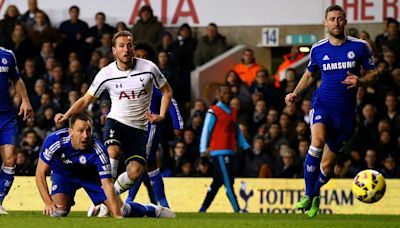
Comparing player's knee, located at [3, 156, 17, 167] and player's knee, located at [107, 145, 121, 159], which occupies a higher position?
player's knee, located at [107, 145, 121, 159]

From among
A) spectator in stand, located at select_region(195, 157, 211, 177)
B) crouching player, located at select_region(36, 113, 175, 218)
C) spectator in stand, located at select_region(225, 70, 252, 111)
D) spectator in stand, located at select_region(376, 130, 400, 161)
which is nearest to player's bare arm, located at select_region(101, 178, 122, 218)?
crouching player, located at select_region(36, 113, 175, 218)

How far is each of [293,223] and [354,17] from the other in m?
11.4

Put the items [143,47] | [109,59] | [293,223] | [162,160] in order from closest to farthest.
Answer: [293,223], [143,47], [162,160], [109,59]

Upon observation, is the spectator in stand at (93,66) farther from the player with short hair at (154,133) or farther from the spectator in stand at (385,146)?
the player with short hair at (154,133)

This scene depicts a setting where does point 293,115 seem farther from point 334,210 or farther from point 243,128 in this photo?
point 334,210

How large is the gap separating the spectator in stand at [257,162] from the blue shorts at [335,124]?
6525 mm

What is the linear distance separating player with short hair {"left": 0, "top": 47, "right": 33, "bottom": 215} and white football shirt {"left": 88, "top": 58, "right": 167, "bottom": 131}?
1.29m

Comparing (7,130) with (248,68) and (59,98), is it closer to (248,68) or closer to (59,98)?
(59,98)

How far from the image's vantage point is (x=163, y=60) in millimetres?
22469

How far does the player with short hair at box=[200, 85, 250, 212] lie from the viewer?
20094 mm

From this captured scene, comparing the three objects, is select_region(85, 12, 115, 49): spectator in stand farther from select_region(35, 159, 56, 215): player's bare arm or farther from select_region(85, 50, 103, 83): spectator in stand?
select_region(35, 159, 56, 215): player's bare arm

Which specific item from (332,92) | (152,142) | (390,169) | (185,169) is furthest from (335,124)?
(185,169)

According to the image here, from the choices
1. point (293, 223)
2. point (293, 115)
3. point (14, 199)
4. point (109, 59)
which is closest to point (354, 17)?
point (293, 115)

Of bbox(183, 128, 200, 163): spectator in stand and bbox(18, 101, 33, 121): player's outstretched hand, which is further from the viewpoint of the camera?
bbox(183, 128, 200, 163): spectator in stand
